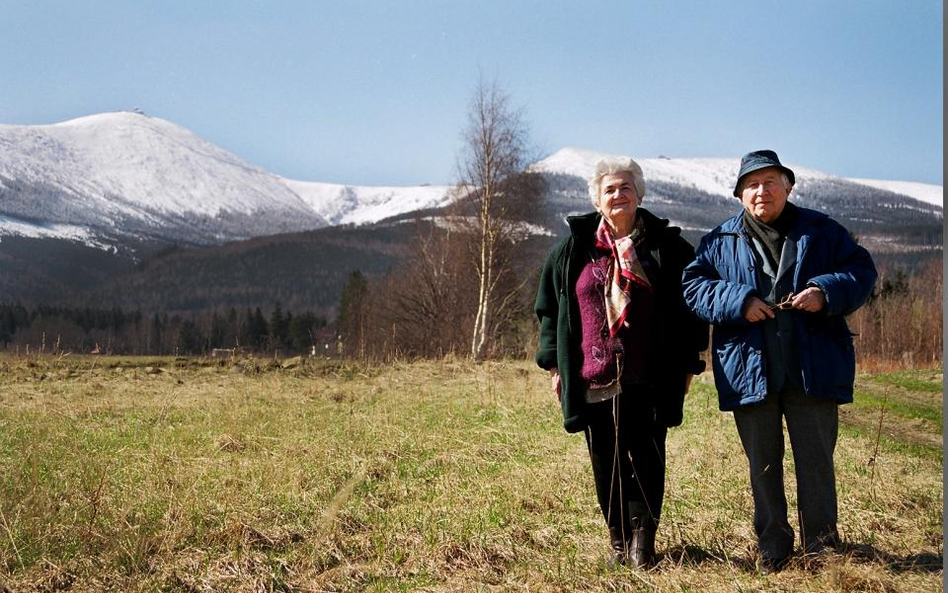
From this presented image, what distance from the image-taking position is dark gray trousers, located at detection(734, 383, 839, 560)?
3.65 metres

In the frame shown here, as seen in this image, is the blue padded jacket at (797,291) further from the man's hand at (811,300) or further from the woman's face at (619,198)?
the woman's face at (619,198)

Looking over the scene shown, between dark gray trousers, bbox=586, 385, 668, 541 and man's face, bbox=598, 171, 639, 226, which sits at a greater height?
man's face, bbox=598, 171, 639, 226

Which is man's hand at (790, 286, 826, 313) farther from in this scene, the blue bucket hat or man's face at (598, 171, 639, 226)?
man's face at (598, 171, 639, 226)

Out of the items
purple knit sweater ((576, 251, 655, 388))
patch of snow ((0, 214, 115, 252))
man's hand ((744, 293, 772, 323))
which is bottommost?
patch of snow ((0, 214, 115, 252))

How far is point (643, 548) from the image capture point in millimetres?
3857

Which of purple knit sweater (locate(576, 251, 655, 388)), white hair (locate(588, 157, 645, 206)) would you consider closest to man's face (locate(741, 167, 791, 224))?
white hair (locate(588, 157, 645, 206))

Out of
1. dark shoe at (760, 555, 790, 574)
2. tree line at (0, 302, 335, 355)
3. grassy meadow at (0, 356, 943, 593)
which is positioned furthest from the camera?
tree line at (0, 302, 335, 355)

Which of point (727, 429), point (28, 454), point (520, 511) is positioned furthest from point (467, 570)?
point (727, 429)

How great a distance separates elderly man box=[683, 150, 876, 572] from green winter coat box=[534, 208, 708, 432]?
0.10 metres

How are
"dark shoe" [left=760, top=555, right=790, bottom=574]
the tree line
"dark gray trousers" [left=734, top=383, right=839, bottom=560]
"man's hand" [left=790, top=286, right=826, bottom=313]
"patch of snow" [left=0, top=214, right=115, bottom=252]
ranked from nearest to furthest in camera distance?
"man's hand" [left=790, top=286, right=826, bottom=313] → "dark gray trousers" [left=734, top=383, right=839, bottom=560] → "dark shoe" [left=760, top=555, right=790, bottom=574] → the tree line → "patch of snow" [left=0, top=214, right=115, bottom=252]

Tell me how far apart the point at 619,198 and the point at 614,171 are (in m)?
0.13

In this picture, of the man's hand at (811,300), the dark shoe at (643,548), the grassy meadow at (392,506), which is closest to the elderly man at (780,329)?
the man's hand at (811,300)

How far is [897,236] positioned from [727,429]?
171m

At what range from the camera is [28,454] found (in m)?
6.39
